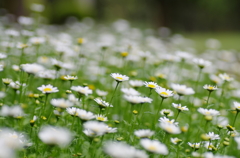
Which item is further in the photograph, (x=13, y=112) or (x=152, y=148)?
(x=13, y=112)

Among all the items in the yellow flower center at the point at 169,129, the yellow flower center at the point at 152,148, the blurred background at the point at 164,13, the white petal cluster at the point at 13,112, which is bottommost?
the white petal cluster at the point at 13,112

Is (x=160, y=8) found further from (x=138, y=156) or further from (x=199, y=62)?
(x=138, y=156)

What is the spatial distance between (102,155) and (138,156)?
0.64m

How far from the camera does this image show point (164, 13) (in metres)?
13.3

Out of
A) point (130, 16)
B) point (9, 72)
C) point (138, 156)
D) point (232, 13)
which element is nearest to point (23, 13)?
point (9, 72)

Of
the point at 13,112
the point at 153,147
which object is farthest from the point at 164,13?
the point at 153,147

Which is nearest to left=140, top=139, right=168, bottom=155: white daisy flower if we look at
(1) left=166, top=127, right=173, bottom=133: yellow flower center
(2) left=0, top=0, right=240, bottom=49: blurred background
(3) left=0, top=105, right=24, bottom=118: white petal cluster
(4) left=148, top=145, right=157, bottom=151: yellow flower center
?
(4) left=148, top=145, right=157, bottom=151: yellow flower center

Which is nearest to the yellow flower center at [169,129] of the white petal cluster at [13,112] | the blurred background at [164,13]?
the white petal cluster at [13,112]

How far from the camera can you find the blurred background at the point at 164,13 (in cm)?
1322

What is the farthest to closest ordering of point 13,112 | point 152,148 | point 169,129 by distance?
point 13,112, point 169,129, point 152,148

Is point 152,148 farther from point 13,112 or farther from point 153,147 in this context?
point 13,112

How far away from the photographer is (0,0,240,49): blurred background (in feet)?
43.4

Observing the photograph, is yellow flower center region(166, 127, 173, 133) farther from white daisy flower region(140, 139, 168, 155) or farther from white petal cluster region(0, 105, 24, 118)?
white petal cluster region(0, 105, 24, 118)

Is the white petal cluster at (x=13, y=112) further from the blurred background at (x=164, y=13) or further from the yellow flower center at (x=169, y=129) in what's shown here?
the blurred background at (x=164, y=13)
